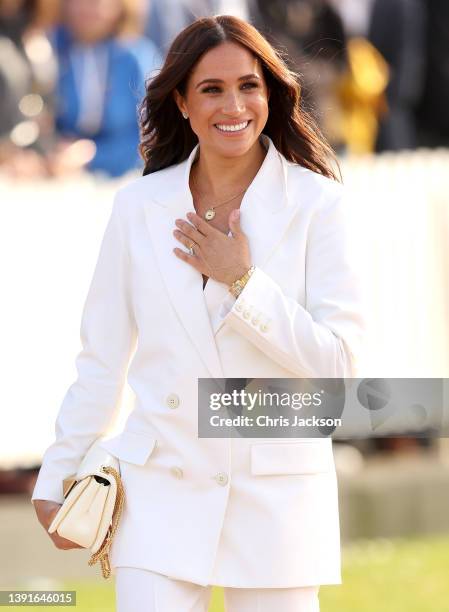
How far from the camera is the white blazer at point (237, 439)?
12.3 feet

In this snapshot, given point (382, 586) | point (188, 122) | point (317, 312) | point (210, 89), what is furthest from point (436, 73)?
point (317, 312)

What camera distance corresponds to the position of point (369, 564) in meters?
7.48

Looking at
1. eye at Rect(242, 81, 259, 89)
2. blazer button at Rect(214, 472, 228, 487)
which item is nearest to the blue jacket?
eye at Rect(242, 81, 259, 89)

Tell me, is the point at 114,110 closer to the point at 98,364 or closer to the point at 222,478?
the point at 98,364

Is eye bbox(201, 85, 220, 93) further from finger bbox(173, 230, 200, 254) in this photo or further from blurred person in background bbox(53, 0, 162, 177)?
blurred person in background bbox(53, 0, 162, 177)

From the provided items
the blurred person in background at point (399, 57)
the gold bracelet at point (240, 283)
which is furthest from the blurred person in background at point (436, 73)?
the gold bracelet at point (240, 283)

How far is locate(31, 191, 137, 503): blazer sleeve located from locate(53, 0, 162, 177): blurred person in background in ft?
13.2

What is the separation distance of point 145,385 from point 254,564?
491mm

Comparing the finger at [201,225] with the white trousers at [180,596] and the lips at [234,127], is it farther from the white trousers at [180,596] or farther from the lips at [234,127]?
the white trousers at [180,596]

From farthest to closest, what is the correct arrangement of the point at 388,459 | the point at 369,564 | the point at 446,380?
the point at 388,459
the point at 446,380
the point at 369,564

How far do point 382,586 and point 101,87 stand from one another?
282 centimetres

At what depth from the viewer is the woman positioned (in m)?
3.74

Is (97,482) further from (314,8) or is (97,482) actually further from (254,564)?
(314,8)

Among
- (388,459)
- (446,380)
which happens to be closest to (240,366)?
(446,380)
